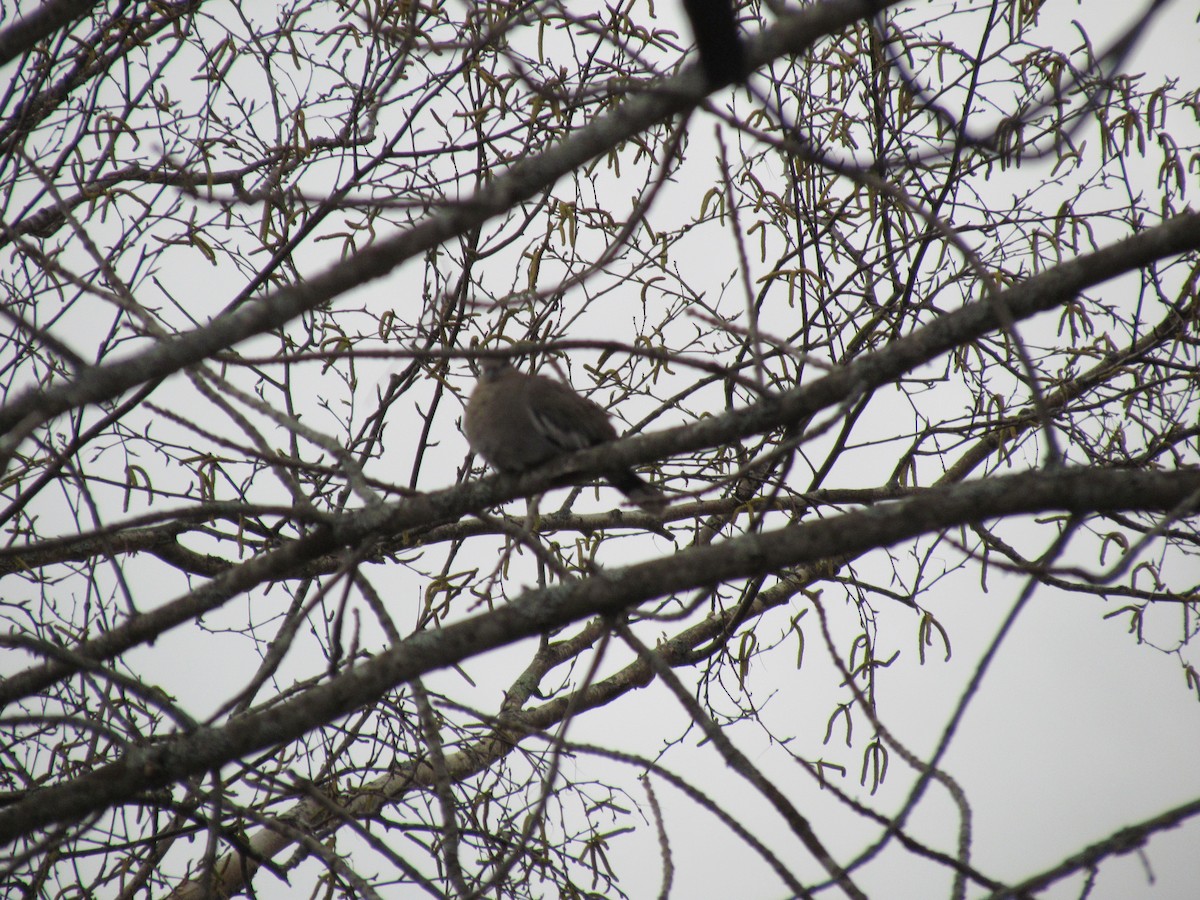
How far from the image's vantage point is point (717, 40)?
143cm

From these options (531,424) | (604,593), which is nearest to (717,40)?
(604,593)

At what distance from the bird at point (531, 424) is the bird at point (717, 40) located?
6.48 feet

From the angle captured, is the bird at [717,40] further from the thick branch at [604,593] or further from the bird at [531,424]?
the bird at [531,424]

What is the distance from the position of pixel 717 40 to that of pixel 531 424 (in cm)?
214

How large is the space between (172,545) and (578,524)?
5.72 ft

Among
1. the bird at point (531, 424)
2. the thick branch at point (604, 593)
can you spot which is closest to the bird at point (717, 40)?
the thick branch at point (604, 593)

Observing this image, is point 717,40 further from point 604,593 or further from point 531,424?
point 531,424

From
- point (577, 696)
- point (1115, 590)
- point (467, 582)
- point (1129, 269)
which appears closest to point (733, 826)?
point (577, 696)

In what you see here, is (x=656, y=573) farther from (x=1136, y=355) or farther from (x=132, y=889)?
(x=1136, y=355)

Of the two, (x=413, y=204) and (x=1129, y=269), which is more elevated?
(x=413, y=204)

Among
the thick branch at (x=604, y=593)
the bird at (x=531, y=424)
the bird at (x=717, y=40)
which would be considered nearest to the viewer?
the bird at (x=717, y=40)

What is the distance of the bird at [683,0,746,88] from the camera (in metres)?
1.40

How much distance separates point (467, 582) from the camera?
3641mm

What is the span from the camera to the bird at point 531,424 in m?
3.47
